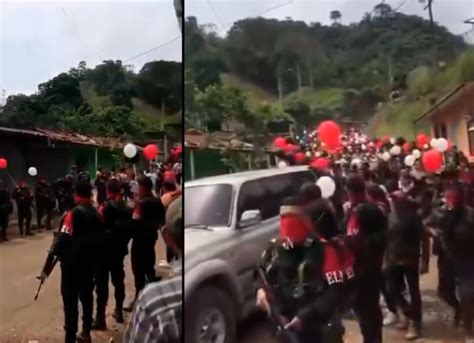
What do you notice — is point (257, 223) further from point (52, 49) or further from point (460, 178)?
point (52, 49)

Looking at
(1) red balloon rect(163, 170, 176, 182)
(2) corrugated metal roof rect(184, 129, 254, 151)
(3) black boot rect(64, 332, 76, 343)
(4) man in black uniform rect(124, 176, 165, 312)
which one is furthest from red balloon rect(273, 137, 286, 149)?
(3) black boot rect(64, 332, 76, 343)

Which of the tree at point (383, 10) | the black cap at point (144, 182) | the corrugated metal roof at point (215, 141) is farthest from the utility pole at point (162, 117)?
the tree at point (383, 10)

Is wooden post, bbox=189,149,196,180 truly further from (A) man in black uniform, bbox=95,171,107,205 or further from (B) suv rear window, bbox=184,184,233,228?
(A) man in black uniform, bbox=95,171,107,205

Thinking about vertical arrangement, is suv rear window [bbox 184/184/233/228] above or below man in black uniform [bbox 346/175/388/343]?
above

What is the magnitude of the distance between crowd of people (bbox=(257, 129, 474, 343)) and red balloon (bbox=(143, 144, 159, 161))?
2.03 ft

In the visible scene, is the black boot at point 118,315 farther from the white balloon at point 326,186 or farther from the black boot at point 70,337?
the white balloon at point 326,186

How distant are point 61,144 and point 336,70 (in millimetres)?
1271

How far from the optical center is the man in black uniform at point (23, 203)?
295 centimetres

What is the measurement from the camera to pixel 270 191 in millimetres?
2697

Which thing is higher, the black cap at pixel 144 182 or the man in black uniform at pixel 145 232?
the black cap at pixel 144 182

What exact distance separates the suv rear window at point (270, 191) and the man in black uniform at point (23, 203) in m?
0.99

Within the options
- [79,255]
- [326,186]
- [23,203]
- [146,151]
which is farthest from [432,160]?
[23,203]

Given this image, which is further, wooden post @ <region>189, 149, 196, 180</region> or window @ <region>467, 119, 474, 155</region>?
wooden post @ <region>189, 149, 196, 180</region>

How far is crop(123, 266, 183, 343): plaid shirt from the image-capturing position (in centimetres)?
276
